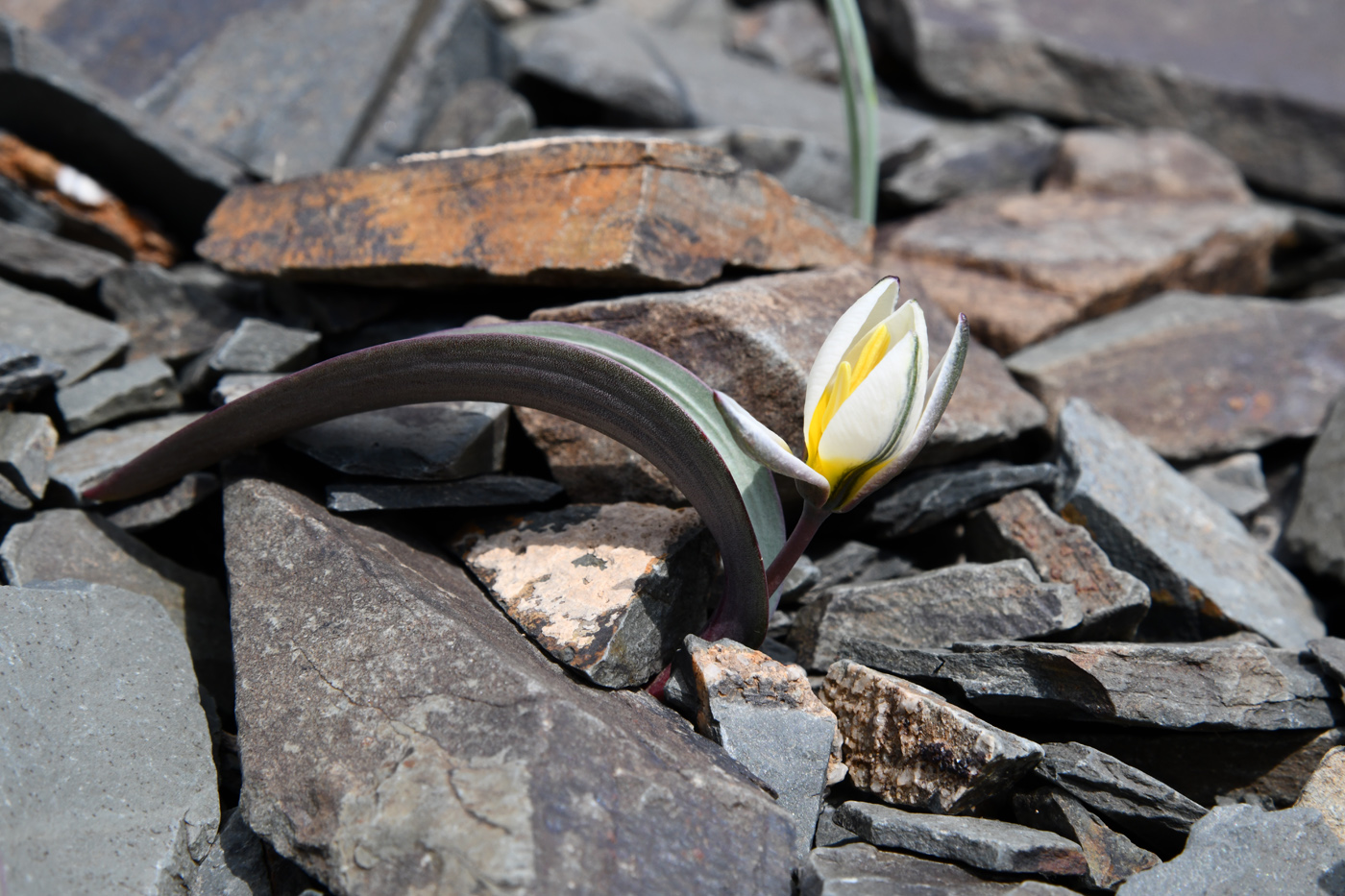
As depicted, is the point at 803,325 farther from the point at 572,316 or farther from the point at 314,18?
the point at 314,18

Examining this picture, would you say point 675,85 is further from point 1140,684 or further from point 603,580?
point 1140,684

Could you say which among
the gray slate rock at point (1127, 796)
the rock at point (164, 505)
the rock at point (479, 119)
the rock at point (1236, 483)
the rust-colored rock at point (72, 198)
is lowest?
the rock at point (1236, 483)

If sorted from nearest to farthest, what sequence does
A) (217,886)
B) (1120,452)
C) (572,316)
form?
(217,886), (572,316), (1120,452)

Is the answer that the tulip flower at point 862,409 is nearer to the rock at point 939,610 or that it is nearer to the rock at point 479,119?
the rock at point 939,610

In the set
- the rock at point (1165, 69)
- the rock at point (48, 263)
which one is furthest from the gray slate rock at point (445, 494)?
the rock at point (1165, 69)

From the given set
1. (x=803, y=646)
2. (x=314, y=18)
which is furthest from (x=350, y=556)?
(x=314, y=18)

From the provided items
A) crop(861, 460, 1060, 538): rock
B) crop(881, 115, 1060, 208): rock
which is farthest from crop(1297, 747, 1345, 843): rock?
crop(881, 115, 1060, 208): rock
